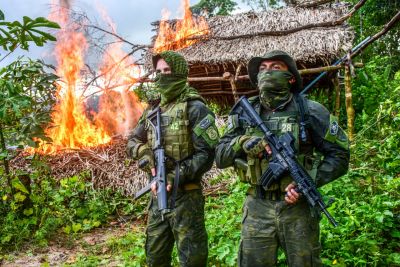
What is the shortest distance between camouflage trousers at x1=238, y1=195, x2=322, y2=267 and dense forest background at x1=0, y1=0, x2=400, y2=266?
1.06 metres

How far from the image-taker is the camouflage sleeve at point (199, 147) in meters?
3.21

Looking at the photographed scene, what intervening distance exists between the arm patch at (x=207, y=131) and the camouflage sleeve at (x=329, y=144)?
Answer: 834 mm

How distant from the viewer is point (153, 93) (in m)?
3.73

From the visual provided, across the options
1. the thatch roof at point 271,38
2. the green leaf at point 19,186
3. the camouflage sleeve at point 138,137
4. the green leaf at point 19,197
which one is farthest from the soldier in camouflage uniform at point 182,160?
the thatch roof at point 271,38

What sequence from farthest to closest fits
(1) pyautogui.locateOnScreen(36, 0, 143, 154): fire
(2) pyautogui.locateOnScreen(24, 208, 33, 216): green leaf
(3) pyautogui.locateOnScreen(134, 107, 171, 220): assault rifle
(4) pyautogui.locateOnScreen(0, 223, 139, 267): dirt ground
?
1. (1) pyautogui.locateOnScreen(36, 0, 143, 154): fire
2. (2) pyautogui.locateOnScreen(24, 208, 33, 216): green leaf
3. (4) pyautogui.locateOnScreen(0, 223, 139, 267): dirt ground
4. (3) pyautogui.locateOnScreen(134, 107, 171, 220): assault rifle

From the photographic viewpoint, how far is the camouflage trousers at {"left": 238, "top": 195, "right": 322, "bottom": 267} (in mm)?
2637

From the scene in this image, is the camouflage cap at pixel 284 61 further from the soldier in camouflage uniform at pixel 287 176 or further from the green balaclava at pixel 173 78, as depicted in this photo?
the green balaclava at pixel 173 78

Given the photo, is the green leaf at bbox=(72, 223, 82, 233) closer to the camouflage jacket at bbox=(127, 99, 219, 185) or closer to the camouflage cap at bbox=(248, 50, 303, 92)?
the camouflage jacket at bbox=(127, 99, 219, 185)

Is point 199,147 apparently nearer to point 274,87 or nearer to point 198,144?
point 198,144

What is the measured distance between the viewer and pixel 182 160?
10.8ft

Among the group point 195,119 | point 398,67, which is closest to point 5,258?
point 195,119

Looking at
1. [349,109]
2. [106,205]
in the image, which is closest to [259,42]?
[349,109]

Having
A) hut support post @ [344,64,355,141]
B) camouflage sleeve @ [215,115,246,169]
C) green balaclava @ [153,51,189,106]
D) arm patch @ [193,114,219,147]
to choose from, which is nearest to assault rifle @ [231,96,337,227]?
camouflage sleeve @ [215,115,246,169]

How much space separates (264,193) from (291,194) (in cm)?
24
